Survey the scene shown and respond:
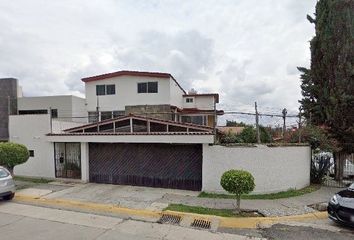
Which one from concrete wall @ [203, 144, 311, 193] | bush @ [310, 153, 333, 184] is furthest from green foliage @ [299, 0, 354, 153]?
concrete wall @ [203, 144, 311, 193]

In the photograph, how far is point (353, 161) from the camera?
16.4 meters

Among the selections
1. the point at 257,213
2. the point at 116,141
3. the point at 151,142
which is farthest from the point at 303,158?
the point at 116,141

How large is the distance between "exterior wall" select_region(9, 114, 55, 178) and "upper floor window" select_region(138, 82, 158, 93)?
8854mm

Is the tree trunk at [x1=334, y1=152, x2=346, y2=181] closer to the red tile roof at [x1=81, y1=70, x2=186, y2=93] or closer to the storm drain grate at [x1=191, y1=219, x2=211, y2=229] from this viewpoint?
the storm drain grate at [x1=191, y1=219, x2=211, y2=229]

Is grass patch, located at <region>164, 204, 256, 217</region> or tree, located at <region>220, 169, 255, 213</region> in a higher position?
tree, located at <region>220, 169, 255, 213</region>

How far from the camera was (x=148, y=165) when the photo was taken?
1351 cm

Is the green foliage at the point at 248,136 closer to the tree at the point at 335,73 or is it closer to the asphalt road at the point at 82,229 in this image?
the tree at the point at 335,73

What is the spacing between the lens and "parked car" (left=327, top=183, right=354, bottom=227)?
7.78 metres

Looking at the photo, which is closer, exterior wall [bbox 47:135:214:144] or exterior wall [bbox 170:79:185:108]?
exterior wall [bbox 47:135:214:144]

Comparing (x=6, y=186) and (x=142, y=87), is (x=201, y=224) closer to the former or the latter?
(x=6, y=186)

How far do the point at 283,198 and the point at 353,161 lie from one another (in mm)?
7814

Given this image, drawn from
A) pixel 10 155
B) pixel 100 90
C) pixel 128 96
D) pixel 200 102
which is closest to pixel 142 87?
pixel 128 96

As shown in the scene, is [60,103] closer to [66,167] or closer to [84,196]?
[66,167]

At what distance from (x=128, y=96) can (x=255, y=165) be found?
1402cm
